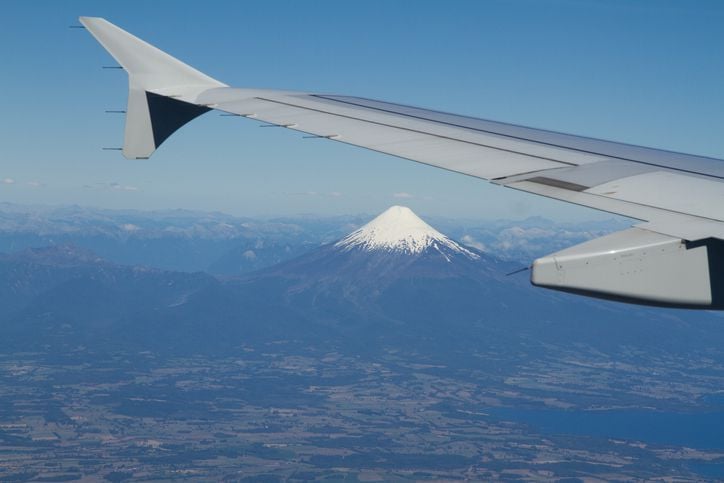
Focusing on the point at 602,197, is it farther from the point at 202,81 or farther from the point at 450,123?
the point at 202,81

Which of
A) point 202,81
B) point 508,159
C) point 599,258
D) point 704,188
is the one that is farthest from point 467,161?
point 202,81

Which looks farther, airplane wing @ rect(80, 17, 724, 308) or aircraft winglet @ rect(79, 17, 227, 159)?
aircraft winglet @ rect(79, 17, 227, 159)

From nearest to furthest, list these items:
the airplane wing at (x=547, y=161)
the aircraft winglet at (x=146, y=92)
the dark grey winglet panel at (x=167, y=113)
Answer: the airplane wing at (x=547, y=161), the aircraft winglet at (x=146, y=92), the dark grey winglet panel at (x=167, y=113)

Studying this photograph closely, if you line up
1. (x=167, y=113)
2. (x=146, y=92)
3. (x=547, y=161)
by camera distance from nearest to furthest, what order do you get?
(x=547, y=161) → (x=146, y=92) → (x=167, y=113)

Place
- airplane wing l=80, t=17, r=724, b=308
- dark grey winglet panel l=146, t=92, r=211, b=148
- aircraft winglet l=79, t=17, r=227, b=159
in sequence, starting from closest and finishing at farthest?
airplane wing l=80, t=17, r=724, b=308
aircraft winglet l=79, t=17, r=227, b=159
dark grey winglet panel l=146, t=92, r=211, b=148

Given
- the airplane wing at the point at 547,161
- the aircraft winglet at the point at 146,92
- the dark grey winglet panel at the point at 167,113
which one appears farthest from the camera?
the dark grey winglet panel at the point at 167,113

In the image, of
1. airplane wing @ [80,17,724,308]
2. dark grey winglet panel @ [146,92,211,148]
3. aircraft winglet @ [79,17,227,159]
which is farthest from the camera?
dark grey winglet panel @ [146,92,211,148]

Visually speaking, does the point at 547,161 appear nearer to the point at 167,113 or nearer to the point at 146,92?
the point at 167,113

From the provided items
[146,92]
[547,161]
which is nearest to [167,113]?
[146,92]
